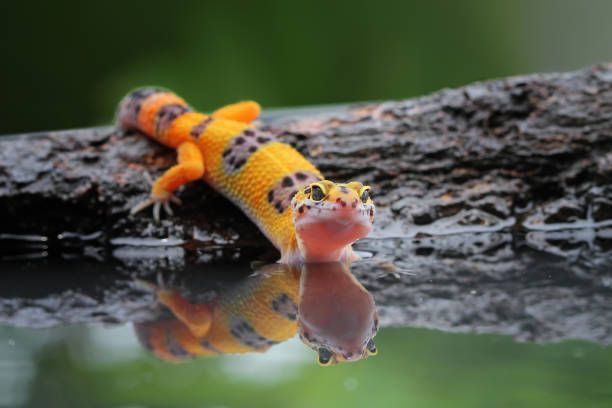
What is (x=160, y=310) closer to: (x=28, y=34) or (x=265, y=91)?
(x=265, y=91)

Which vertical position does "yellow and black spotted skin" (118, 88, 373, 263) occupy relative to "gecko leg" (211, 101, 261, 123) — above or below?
below

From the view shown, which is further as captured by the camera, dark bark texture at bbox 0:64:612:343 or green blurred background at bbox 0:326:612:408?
dark bark texture at bbox 0:64:612:343

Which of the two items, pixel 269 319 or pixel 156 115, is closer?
pixel 269 319

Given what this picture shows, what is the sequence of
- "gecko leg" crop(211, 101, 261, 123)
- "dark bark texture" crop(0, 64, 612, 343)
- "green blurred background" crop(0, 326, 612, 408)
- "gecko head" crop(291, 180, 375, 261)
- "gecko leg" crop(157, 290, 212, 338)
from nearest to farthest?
"green blurred background" crop(0, 326, 612, 408) < "gecko leg" crop(157, 290, 212, 338) < "gecko head" crop(291, 180, 375, 261) < "dark bark texture" crop(0, 64, 612, 343) < "gecko leg" crop(211, 101, 261, 123)

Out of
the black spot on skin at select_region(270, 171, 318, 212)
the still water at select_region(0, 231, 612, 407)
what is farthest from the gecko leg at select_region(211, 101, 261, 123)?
the still water at select_region(0, 231, 612, 407)

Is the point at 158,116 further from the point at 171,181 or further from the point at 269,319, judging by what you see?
the point at 269,319

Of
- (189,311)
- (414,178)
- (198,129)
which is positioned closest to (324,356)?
(189,311)

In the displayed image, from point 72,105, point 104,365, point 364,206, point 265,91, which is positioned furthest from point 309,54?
point 104,365

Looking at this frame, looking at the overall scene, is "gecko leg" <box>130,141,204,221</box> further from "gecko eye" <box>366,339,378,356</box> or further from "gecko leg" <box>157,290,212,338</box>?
"gecko eye" <box>366,339,378,356</box>
